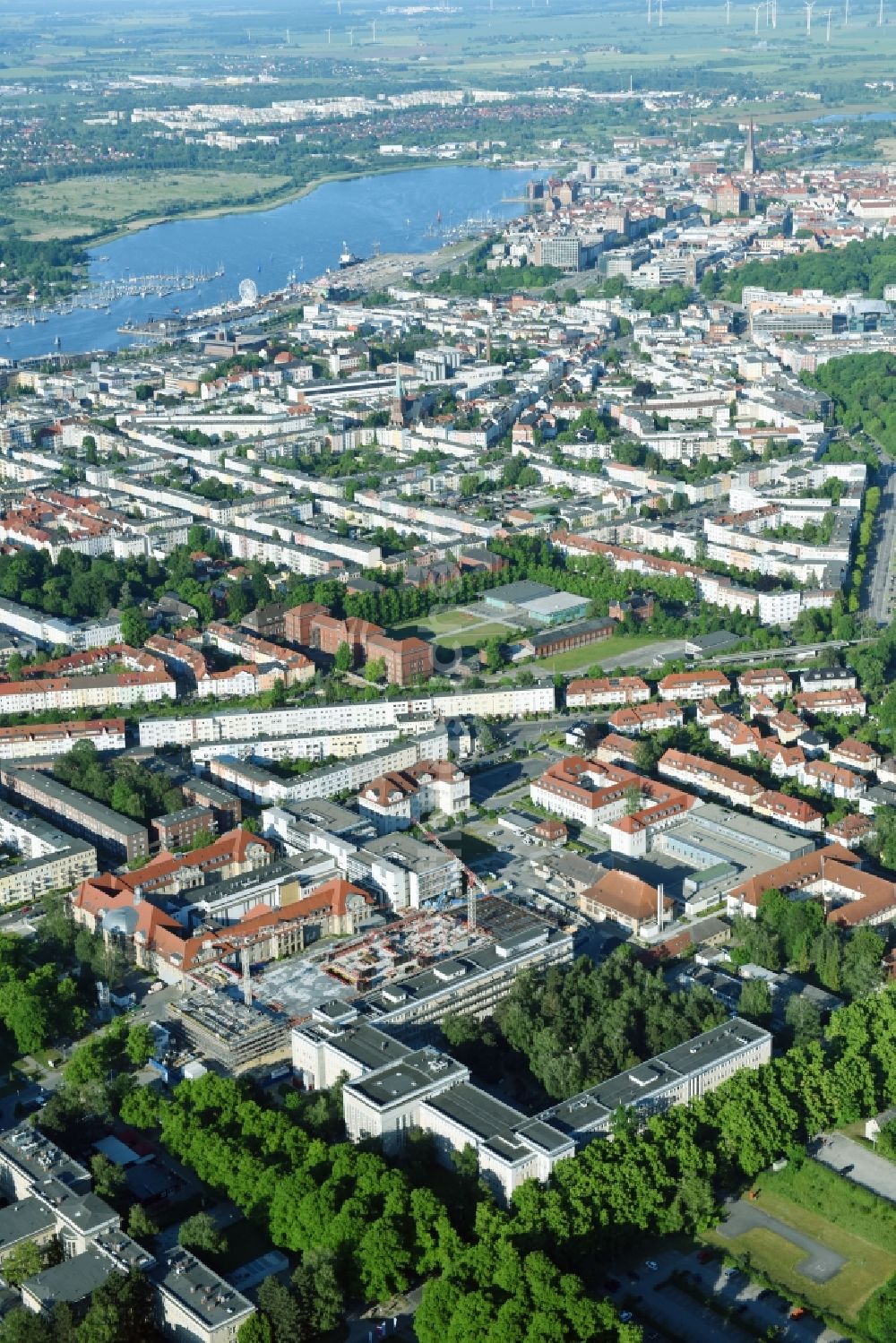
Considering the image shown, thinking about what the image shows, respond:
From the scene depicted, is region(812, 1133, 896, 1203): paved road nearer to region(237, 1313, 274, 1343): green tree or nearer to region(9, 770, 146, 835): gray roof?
region(237, 1313, 274, 1343): green tree

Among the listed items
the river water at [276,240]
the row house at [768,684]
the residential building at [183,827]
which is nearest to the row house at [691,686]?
the row house at [768,684]

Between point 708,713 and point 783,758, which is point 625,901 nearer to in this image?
point 783,758

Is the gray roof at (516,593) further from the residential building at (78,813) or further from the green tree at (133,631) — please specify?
the residential building at (78,813)

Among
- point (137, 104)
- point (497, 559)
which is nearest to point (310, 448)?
point (497, 559)

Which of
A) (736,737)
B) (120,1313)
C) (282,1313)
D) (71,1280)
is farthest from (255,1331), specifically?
(736,737)

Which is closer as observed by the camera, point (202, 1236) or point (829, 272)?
point (202, 1236)

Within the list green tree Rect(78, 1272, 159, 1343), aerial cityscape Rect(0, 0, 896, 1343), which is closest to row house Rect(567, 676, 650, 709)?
aerial cityscape Rect(0, 0, 896, 1343)
